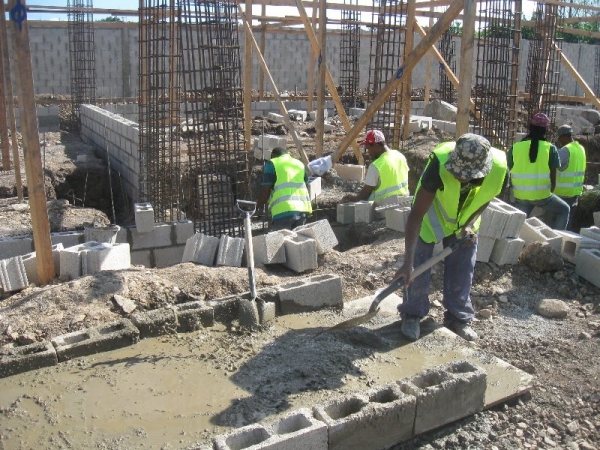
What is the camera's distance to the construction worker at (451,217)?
358 cm

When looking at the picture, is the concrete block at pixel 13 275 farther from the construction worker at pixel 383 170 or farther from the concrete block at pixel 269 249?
the construction worker at pixel 383 170

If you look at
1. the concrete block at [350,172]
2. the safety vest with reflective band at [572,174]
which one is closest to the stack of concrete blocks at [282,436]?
the safety vest with reflective band at [572,174]

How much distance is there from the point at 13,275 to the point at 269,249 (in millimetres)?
2142

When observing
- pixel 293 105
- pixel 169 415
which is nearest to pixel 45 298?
pixel 169 415

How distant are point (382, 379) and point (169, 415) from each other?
1226 millimetres

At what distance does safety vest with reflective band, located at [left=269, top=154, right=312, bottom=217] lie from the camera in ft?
20.7

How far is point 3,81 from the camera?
8.91m

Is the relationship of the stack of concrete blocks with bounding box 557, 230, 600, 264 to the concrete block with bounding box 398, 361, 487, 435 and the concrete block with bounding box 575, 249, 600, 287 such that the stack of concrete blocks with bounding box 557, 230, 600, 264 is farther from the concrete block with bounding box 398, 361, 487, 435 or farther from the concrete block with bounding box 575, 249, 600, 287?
the concrete block with bounding box 398, 361, 487, 435

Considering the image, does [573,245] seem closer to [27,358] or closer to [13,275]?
[27,358]

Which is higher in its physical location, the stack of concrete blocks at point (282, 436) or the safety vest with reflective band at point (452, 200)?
the safety vest with reflective band at point (452, 200)

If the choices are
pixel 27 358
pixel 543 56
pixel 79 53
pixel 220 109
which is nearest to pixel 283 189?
pixel 220 109

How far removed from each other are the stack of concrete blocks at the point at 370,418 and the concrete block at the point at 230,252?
8.82 feet

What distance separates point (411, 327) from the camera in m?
4.07

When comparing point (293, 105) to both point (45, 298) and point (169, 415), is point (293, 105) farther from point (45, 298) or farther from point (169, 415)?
point (169, 415)
